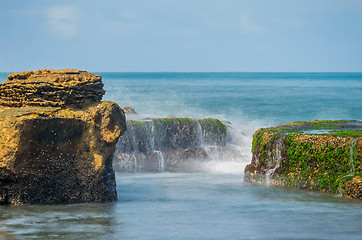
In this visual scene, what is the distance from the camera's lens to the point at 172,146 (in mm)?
16781

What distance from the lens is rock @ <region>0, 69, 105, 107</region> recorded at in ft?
31.5

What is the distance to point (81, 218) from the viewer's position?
8445mm

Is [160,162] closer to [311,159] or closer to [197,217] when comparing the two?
[311,159]

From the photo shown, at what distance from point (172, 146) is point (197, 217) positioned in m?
8.12

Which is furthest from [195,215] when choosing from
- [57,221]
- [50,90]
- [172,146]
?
[172,146]

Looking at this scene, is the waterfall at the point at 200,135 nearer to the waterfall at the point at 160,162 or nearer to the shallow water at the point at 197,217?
the waterfall at the point at 160,162

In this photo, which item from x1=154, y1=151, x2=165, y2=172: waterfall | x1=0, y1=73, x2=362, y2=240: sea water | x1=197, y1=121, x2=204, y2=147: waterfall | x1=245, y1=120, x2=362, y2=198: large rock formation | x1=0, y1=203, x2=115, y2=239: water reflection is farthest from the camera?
x1=197, y1=121, x2=204, y2=147: waterfall

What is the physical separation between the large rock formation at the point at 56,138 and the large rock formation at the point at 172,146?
5.50 m

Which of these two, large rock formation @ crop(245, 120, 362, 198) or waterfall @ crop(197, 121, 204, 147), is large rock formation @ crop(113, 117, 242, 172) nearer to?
waterfall @ crop(197, 121, 204, 147)

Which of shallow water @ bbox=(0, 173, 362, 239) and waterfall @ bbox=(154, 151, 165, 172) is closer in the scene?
→ shallow water @ bbox=(0, 173, 362, 239)

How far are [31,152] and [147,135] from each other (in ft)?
25.2

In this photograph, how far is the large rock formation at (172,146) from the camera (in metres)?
15.6

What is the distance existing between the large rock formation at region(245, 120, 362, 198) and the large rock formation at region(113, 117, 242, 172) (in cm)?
349

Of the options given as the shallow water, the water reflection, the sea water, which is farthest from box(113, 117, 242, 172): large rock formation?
the water reflection
